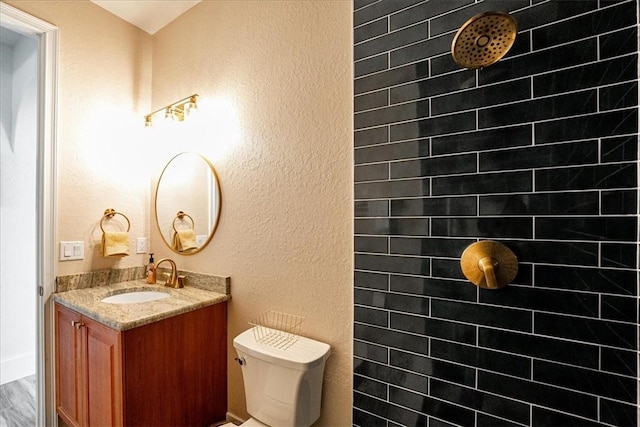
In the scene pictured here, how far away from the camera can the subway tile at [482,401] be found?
921 millimetres

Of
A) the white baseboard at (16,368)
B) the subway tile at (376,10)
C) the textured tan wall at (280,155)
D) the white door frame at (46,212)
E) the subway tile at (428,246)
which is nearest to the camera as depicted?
the subway tile at (428,246)

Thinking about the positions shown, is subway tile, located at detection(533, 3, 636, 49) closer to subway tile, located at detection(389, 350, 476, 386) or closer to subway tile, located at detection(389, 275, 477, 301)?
subway tile, located at detection(389, 275, 477, 301)

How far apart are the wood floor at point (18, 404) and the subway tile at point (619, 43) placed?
3.28 m

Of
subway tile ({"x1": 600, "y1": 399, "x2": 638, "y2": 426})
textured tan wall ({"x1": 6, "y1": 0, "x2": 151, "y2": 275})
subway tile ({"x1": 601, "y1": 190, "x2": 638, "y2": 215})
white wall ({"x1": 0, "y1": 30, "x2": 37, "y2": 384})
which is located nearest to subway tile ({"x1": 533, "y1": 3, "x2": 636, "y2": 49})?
subway tile ({"x1": 601, "y1": 190, "x2": 638, "y2": 215})

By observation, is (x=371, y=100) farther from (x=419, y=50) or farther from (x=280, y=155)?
(x=280, y=155)

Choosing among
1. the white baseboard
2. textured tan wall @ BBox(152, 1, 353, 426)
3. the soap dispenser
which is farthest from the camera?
the white baseboard

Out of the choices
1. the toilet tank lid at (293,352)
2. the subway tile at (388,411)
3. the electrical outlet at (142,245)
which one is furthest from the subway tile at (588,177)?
the electrical outlet at (142,245)

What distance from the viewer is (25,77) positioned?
2486 mm

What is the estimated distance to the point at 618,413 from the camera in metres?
0.80

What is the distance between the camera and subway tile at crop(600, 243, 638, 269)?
79 cm

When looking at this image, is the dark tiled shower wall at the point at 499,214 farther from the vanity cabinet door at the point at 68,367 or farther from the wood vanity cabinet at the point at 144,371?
the vanity cabinet door at the point at 68,367

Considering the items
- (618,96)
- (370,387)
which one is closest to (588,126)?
(618,96)

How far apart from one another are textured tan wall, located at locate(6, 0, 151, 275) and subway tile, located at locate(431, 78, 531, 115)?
6.66 ft

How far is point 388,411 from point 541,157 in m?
1.04
